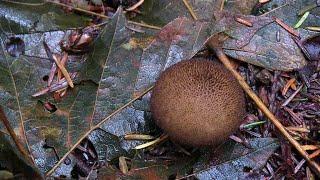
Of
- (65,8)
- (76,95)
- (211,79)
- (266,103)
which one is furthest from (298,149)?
(65,8)

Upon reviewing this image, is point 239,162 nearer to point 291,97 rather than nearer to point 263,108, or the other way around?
point 263,108

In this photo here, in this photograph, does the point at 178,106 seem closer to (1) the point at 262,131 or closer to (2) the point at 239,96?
(2) the point at 239,96

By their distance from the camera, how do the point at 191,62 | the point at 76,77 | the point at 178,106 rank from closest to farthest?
the point at 178,106 → the point at 191,62 → the point at 76,77

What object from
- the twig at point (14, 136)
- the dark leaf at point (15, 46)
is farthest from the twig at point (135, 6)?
the twig at point (14, 136)

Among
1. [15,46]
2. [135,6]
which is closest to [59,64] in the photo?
[15,46]

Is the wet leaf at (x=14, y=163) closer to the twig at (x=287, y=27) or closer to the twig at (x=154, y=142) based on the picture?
the twig at (x=154, y=142)

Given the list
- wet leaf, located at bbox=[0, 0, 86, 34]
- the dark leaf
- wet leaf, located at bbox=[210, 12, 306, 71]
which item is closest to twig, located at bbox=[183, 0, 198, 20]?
wet leaf, located at bbox=[210, 12, 306, 71]
